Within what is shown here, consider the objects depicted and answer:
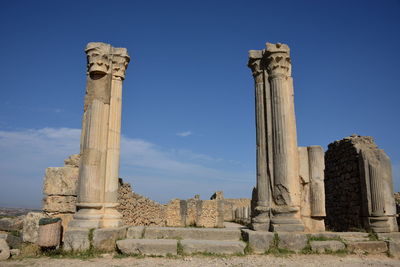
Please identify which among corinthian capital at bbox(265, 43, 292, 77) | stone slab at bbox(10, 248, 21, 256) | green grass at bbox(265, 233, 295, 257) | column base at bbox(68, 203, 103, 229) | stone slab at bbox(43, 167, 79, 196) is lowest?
stone slab at bbox(10, 248, 21, 256)

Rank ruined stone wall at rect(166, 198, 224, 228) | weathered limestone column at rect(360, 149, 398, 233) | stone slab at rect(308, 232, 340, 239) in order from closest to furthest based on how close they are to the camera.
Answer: stone slab at rect(308, 232, 340, 239) → weathered limestone column at rect(360, 149, 398, 233) → ruined stone wall at rect(166, 198, 224, 228)

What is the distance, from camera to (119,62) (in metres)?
8.23

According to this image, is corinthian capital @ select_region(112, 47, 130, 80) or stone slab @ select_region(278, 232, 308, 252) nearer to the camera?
stone slab @ select_region(278, 232, 308, 252)

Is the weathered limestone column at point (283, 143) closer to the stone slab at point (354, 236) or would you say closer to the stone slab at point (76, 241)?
the stone slab at point (354, 236)

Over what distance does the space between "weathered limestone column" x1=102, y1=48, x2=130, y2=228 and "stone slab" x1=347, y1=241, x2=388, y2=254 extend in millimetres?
5060

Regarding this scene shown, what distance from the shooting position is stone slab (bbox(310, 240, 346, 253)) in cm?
656

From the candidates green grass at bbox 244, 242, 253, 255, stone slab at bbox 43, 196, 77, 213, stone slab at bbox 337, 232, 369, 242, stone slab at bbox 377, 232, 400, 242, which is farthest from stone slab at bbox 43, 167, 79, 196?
stone slab at bbox 377, 232, 400, 242

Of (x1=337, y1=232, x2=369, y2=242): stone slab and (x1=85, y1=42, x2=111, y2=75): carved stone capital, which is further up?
(x1=85, y1=42, x2=111, y2=75): carved stone capital

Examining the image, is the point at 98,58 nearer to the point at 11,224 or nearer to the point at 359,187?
the point at 11,224

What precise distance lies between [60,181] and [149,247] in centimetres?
321

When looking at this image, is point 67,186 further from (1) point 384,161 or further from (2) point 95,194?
(1) point 384,161

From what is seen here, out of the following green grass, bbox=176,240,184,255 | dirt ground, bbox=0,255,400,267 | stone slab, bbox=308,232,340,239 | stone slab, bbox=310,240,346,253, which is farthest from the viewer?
stone slab, bbox=308,232,340,239

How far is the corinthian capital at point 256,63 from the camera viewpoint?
8227 millimetres

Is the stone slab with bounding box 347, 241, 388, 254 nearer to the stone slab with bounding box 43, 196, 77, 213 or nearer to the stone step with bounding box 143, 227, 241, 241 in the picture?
the stone step with bounding box 143, 227, 241, 241
